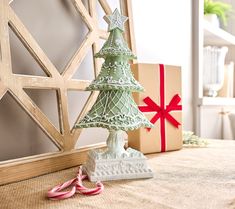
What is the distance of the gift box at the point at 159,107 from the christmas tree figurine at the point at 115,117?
0.17 meters

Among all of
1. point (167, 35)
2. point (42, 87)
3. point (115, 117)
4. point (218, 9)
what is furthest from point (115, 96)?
point (218, 9)

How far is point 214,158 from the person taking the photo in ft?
2.12

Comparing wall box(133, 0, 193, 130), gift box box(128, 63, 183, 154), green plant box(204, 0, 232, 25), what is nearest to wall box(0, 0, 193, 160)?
wall box(133, 0, 193, 130)

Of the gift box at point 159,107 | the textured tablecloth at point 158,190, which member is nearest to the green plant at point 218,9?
the gift box at point 159,107

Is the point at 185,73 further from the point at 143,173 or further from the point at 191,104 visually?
the point at 143,173

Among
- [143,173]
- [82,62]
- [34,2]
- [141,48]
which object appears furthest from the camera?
[141,48]

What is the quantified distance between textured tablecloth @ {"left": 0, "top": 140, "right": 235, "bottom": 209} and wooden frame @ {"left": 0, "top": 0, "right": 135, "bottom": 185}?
0.07 ft

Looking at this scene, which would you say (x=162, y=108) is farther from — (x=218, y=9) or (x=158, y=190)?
(x=218, y=9)

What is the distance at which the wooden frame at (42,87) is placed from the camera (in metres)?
0.49

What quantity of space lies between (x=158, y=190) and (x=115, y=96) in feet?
0.57

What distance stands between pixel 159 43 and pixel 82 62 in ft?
1.34

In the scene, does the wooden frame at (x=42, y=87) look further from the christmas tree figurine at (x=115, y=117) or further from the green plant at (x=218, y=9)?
the green plant at (x=218, y=9)

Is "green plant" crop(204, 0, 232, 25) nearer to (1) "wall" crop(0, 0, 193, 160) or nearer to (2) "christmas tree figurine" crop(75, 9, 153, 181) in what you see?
(1) "wall" crop(0, 0, 193, 160)

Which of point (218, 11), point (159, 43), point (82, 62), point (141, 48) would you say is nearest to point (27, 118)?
point (82, 62)
